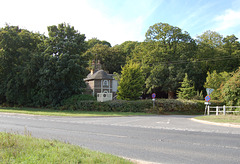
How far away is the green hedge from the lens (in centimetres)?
2928

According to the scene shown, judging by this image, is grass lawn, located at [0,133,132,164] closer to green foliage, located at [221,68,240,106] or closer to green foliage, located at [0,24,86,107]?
green foliage, located at [0,24,86,107]

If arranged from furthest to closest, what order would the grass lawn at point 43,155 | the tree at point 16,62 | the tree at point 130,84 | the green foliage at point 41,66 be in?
the tree at point 130,84, the tree at point 16,62, the green foliage at point 41,66, the grass lawn at point 43,155

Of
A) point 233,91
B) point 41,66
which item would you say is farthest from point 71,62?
point 233,91

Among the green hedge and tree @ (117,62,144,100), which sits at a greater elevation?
tree @ (117,62,144,100)

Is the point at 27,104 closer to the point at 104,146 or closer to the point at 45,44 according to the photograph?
the point at 45,44

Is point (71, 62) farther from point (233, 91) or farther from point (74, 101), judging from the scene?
point (233, 91)

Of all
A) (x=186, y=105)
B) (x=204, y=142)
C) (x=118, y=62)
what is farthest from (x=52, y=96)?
(x=118, y=62)

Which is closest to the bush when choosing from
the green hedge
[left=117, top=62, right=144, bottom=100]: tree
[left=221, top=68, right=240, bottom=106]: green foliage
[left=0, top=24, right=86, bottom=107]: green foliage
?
the green hedge

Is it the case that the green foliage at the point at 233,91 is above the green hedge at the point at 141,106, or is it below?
above

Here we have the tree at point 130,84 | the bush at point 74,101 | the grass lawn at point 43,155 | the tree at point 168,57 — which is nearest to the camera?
the grass lawn at point 43,155

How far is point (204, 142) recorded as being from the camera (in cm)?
893

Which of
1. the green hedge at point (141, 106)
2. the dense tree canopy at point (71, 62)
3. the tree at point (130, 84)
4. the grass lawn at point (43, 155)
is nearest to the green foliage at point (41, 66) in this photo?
the dense tree canopy at point (71, 62)

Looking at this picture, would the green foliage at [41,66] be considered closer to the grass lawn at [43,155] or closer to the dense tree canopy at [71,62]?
the dense tree canopy at [71,62]

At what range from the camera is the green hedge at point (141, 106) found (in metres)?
29.3
